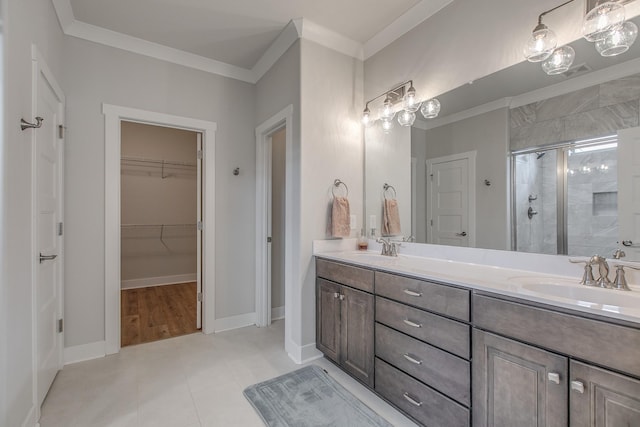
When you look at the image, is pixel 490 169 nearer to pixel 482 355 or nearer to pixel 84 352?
pixel 482 355

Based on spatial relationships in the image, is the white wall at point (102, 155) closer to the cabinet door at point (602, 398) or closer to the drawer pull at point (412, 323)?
the drawer pull at point (412, 323)

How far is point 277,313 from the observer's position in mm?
3463

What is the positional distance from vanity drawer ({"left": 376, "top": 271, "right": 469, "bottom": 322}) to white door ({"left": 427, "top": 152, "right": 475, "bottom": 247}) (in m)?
0.61

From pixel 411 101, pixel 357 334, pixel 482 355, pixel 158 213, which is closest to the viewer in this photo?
pixel 482 355

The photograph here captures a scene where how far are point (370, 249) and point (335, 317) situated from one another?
72 cm

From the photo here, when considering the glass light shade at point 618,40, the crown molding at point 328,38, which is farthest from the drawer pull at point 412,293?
the crown molding at point 328,38

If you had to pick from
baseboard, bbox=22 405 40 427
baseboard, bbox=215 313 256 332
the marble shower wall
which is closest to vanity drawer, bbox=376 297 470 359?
the marble shower wall

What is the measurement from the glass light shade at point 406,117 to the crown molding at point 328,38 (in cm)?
82

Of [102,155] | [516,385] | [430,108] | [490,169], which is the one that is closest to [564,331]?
[516,385]

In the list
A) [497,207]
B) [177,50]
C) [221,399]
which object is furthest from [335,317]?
[177,50]

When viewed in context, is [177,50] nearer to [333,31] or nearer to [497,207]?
[333,31]

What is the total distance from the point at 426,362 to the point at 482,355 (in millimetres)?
323

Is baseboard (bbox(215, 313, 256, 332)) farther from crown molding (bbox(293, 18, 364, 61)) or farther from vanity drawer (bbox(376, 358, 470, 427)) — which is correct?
crown molding (bbox(293, 18, 364, 61))

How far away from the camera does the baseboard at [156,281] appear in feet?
15.1
